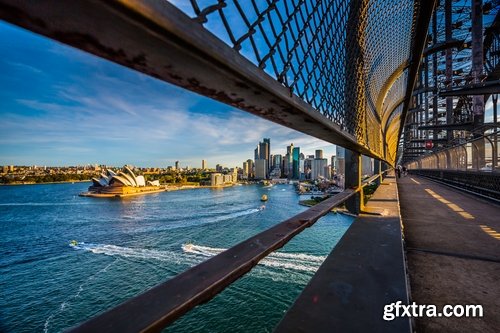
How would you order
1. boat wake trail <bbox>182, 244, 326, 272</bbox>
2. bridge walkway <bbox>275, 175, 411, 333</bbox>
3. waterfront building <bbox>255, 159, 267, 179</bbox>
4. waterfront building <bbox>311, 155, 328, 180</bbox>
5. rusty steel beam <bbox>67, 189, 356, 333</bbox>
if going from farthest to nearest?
waterfront building <bbox>255, 159, 267, 179</bbox>, waterfront building <bbox>311, 155, 328, 180</bbox>, boat wake trail <bbox>182, 244, 326, 272</bbox>, bridge walkway <bbox>275, 175, 411, 333</bbox>, rusty steel beam <bbox>67, 189, 356, 333</bbox>

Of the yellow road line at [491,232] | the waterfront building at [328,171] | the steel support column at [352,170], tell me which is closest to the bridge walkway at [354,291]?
the steel support column at [352,170]

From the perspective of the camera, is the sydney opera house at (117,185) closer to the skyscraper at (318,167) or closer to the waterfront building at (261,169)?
the waterfront building at (261,169)

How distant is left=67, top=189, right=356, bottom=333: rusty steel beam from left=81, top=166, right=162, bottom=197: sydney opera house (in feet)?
298

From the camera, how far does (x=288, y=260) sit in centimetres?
2389

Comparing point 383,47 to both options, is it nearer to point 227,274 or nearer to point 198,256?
point 227,274

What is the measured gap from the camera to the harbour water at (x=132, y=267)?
17.9 m

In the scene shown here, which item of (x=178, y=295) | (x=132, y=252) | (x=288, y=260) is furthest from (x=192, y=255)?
(x=178, y=295)

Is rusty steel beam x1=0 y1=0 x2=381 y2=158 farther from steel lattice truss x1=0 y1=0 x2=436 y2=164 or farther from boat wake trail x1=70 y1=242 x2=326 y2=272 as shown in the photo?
boat wake trail x1=70 y1=242 x2=326 y2=272

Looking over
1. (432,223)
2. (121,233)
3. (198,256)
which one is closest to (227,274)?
(432,223)

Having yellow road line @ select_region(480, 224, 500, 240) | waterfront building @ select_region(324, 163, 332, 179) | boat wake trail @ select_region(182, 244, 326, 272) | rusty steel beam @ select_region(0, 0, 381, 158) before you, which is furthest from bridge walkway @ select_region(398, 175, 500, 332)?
waterfront building @ select_region(324, 163, 332, 179)

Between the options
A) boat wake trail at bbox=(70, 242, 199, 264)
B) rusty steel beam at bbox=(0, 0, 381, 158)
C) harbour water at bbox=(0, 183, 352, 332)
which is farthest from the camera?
boat wake trail at bbox=(70, 242, 199, 264)

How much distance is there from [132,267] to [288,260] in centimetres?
1500

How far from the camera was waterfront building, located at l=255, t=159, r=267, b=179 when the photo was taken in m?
148

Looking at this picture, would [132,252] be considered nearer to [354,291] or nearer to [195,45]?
[354,291]
